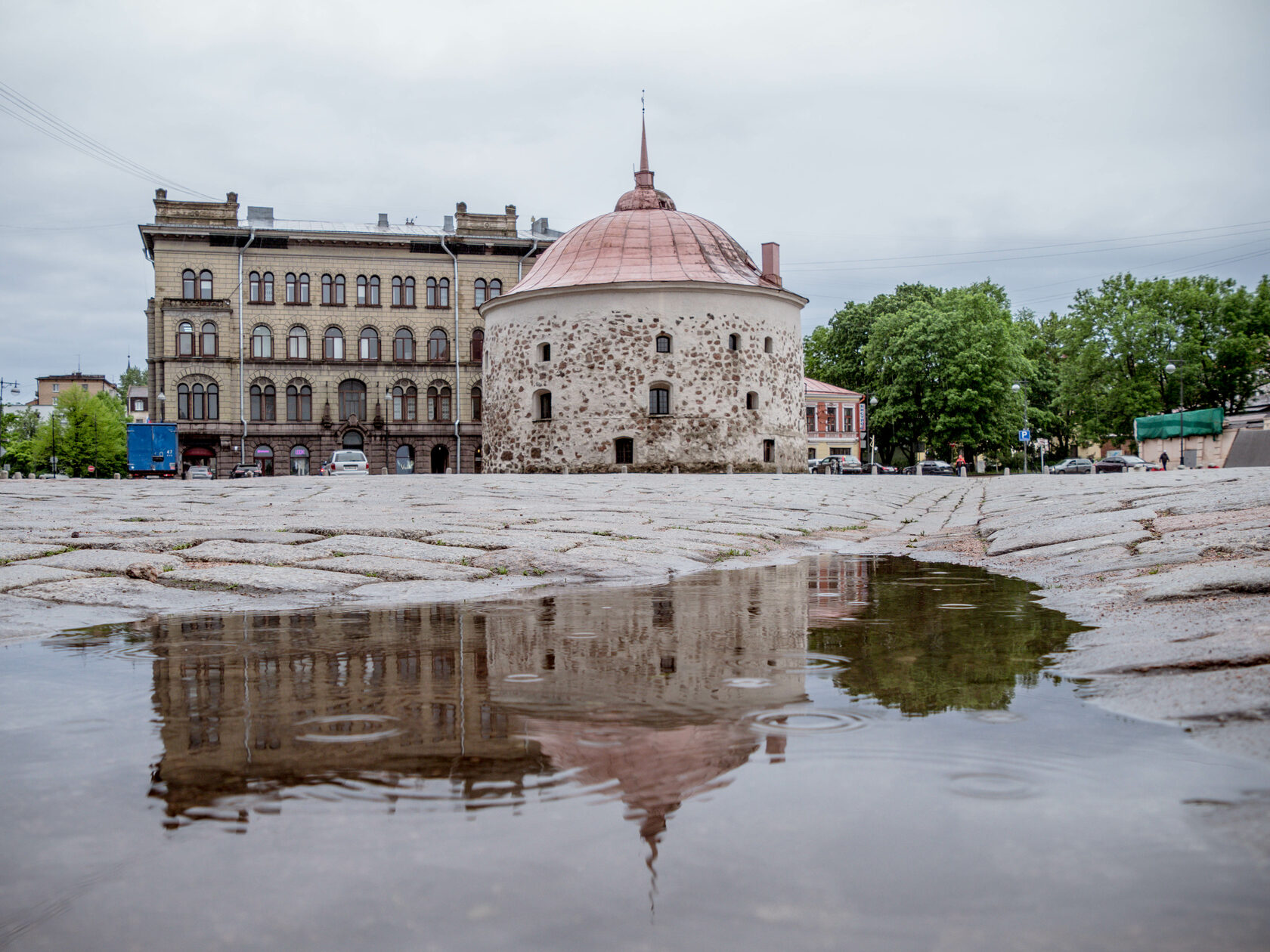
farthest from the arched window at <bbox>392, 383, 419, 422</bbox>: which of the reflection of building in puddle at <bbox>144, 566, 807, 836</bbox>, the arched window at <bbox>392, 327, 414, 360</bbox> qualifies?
the reflection of building in puddle at <bbox>144, 566, 807, 836</bbox>

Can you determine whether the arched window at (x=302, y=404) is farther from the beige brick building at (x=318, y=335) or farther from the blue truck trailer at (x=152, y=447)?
the blue truck trailer at (x=152, y=447)

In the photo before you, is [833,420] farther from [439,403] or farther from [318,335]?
[318,335]

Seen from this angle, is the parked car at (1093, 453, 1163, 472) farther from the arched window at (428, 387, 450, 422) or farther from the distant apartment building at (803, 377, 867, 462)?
the arched window at (428, 387, 450, 422)

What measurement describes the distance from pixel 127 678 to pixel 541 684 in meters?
1.07

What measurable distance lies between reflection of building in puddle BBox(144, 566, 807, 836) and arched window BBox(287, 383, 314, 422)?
45.0 meters

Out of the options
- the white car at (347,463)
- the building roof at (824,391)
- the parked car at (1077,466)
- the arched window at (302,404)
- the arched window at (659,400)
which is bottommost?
the parked car at (1077,466)

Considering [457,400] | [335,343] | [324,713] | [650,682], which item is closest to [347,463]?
[457,400]

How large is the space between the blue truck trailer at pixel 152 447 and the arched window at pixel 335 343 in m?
8.53

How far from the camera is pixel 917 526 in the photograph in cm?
987

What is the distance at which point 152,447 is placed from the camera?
39812 mm

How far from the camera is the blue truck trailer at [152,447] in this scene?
39312 millimetres

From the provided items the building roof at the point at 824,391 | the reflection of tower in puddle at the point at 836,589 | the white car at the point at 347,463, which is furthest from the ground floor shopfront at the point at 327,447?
the reflection of tower in puddle at the point at 836,589

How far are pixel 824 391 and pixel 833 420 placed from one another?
2147mm

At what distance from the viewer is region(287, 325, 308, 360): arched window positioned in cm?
4628
